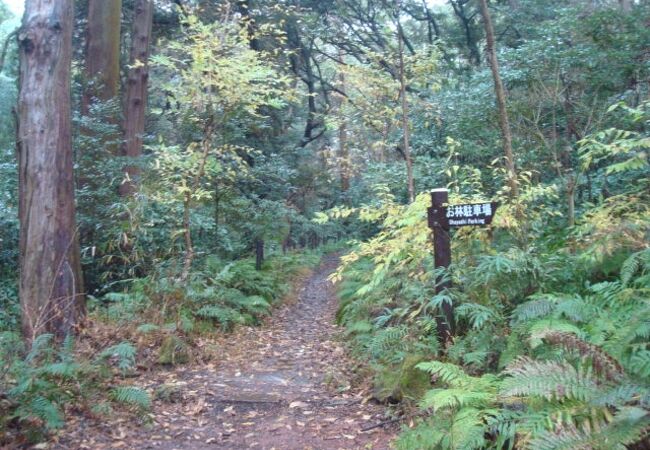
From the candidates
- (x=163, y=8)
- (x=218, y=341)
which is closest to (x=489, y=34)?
(x=218, y=341)

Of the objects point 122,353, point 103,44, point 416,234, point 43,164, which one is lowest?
point 122,353

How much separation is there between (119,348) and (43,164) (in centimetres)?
261

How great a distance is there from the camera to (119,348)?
19.5 ft

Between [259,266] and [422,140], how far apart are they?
5584 mm

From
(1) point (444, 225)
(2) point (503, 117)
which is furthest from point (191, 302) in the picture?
(2) point (503, 117)

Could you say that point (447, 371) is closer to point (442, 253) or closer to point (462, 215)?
point (442, 253)

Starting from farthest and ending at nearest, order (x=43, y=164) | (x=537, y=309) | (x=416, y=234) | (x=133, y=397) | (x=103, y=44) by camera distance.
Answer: (x=103, y=44), (x=43, y=164), (x=416, y=234), (x=133, y=397), (x=537, y=309)

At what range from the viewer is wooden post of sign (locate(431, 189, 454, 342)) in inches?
223

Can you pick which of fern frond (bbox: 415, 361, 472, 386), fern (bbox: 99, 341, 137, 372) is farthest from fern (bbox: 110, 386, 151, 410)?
fern frond (bbox: 415, 361, 472, 386)

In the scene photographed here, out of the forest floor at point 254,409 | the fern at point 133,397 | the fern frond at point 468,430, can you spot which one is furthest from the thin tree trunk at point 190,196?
the fern frond at point 468,430

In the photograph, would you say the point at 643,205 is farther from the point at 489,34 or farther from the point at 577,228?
the point at 489,34

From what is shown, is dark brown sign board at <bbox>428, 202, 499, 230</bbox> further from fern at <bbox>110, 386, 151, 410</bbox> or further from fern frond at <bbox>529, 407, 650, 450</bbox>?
fern at <bbox>110, 386, 151, 410</bbox>

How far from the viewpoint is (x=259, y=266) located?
601 inches

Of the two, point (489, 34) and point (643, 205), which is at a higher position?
point (489, 34)
